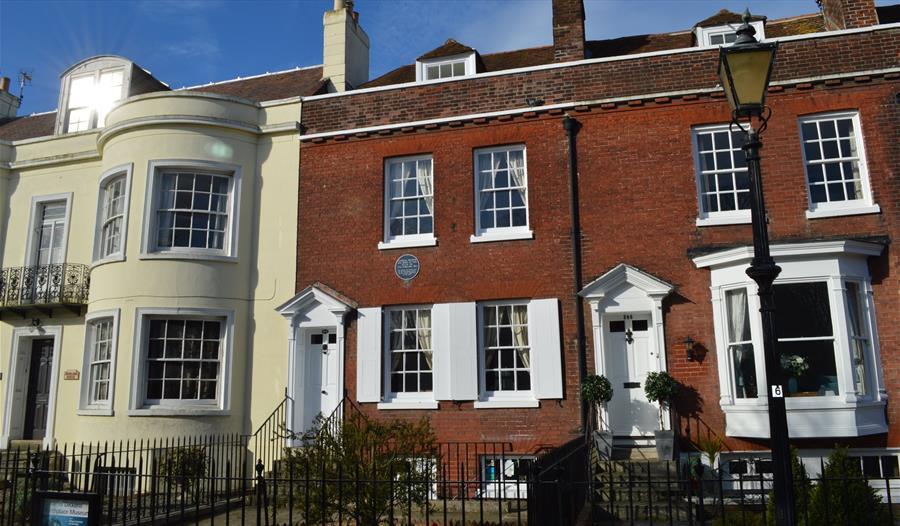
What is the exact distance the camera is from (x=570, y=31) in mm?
15289

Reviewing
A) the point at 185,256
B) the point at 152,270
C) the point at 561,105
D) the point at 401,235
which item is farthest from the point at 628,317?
the point at 152,270

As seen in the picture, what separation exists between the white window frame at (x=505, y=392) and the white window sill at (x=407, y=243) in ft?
5.67

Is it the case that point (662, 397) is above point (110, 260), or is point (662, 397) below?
below

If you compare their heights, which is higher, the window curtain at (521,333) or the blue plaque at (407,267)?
the blue plaque at (407,267)

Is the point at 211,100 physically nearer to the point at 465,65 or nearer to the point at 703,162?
the point at 465,65

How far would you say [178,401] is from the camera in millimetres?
14773

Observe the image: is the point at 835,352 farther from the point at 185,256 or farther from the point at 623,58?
the point at 185,256

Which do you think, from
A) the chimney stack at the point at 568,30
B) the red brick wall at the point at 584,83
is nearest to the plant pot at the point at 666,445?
the red brick wall at the point at 584,83

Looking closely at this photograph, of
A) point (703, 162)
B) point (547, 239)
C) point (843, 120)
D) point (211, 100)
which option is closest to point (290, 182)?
point (211, 100)

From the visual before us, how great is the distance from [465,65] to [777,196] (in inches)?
290

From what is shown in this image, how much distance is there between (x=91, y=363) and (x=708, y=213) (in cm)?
1309

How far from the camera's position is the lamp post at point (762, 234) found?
5.90m

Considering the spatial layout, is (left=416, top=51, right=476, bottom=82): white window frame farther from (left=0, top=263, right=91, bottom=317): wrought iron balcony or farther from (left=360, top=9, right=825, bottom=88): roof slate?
(left=0, top=263, right=91, bottom=317): wrought iron balcony

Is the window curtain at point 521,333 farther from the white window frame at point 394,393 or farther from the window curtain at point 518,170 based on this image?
the window curtain at point 518,170
